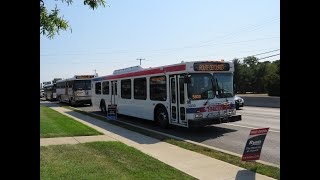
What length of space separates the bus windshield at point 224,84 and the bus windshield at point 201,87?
0.26 meters

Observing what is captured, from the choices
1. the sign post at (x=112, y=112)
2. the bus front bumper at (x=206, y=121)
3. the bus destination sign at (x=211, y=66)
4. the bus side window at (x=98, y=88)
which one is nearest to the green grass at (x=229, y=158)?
the bus front bumper at (x=206, y=121)

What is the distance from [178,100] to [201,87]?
1033 mm

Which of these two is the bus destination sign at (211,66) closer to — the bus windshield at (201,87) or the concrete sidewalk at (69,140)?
the bus windshield at (201,87)

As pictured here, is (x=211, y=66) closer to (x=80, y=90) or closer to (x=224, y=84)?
(x=224, y=84)

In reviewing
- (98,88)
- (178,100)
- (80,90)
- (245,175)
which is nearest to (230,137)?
(178,100)

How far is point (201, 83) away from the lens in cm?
1412

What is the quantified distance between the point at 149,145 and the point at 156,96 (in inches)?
200

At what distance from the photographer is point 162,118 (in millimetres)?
15812

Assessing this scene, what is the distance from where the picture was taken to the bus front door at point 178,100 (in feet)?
46.2

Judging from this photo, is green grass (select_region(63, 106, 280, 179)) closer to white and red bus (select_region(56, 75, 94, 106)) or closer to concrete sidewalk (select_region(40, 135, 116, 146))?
concrete sidewalk (select_region(40, 135, 116, 146))

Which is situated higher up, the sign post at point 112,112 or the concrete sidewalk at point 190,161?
the sign post at point 112,112

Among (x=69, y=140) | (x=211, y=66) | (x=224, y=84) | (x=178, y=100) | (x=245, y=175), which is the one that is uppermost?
(x=211, y=66)
